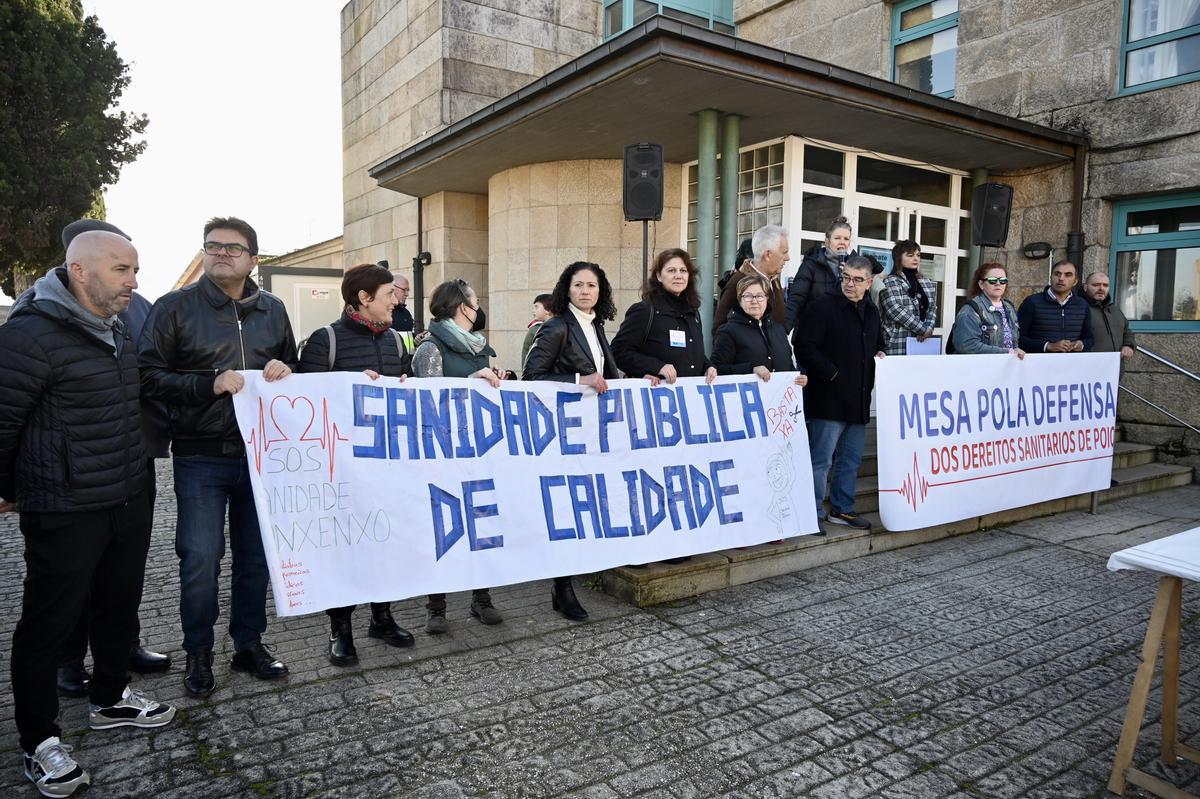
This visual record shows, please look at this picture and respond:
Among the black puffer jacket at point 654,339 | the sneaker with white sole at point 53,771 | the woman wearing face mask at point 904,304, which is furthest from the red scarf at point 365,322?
the woman wearing face mask at point 904,304

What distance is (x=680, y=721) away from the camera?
124 inches

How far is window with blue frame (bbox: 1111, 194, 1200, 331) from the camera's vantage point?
29.7 feet

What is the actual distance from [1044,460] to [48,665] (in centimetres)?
688

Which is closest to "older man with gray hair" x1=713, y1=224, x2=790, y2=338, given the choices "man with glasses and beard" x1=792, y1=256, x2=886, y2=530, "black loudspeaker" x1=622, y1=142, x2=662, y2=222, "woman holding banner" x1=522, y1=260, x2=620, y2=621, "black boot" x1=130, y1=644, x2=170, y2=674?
"man with glasses and beard" x1=792, y1=256, x2=886, y2=530

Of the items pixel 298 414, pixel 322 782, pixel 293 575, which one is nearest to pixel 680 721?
pixel 322 782

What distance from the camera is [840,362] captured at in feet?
17.4

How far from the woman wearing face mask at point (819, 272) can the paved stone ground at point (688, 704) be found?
216 centimetres

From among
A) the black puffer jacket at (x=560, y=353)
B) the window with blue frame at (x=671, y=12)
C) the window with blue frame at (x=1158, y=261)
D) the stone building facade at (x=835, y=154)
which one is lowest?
the black puffer jacket at (x=560, y=353)

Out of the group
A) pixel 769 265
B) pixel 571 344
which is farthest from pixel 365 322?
pixel 769 265

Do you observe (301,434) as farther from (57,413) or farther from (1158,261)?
(1158,261)

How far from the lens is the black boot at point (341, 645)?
363 centimetres

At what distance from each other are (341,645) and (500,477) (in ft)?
3.66

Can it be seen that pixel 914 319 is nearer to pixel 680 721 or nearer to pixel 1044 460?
pixel 1044 460

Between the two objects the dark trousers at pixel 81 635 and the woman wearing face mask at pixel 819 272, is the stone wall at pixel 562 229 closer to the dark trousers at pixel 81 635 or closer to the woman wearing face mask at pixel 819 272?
the woman wearing face mask at pixel 819 272
